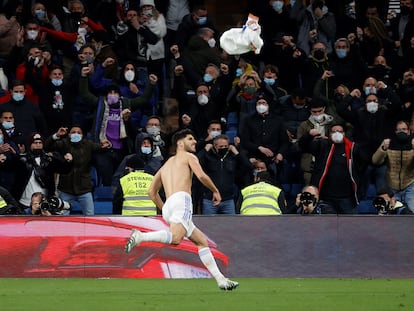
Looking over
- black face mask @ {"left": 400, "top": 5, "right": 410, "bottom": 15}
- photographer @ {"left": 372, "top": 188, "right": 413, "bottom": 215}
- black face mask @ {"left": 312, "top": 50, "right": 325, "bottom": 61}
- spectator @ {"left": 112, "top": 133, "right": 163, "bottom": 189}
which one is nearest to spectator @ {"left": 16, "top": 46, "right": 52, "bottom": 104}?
spectator @ {"left": 112, "top": 133, "right": 163, "bottom": 189}

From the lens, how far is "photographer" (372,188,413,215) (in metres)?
18.8

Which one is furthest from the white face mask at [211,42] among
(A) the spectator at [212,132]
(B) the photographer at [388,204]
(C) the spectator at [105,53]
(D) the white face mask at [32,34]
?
(B) the photographer at [388,204]

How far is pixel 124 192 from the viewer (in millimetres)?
18453

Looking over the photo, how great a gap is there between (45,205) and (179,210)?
4552mm

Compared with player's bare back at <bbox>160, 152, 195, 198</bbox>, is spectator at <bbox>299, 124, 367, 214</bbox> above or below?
below

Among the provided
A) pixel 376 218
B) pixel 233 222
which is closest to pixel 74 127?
pixel 233 222

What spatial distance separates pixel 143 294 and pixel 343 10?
11.5 meters

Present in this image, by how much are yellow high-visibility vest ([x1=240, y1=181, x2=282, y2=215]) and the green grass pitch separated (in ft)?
4.49

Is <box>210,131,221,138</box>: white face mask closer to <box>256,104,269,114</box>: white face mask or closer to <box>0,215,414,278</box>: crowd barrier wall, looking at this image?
<box>256,104,269,114</box>: white face mask

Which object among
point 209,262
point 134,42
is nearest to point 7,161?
point 134,42

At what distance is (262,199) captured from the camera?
1839 centimetres

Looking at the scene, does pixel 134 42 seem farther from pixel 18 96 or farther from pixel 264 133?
pixel 264 133

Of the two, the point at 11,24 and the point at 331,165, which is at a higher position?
the point at 11,24

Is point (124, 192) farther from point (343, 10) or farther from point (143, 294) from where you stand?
point (343, 10)
